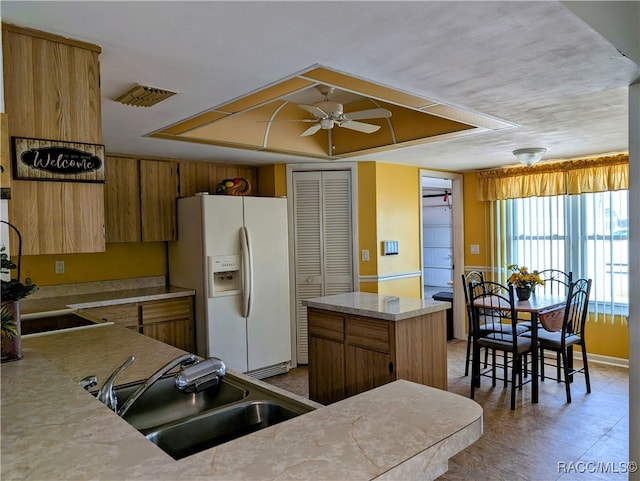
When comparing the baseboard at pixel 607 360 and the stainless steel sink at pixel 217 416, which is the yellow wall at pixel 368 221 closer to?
the baseboard at pixel 607 360

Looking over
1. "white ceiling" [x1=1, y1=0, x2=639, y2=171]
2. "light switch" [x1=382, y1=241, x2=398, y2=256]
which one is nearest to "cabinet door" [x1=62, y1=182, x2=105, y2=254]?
"white ceiling" [x1=1, y1=0, x2=639, y2=171]

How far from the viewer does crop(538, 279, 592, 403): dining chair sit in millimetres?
3744

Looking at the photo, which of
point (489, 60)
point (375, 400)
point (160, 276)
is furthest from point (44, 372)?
point (160, 276)

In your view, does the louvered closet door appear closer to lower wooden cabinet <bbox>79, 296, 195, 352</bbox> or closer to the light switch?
the light switch

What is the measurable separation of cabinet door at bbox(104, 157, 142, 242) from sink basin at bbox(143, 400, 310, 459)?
3.17m

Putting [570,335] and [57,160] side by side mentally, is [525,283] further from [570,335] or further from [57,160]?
[57,160]

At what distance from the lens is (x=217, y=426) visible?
148 centimetres

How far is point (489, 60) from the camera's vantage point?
1963 mm

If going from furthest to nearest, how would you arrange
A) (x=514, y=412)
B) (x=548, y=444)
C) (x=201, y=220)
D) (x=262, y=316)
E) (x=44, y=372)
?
(x=262, y=316)
(x=201, y=220)
(x=514, y=412)
(x=548, y=444)
(x=44, y=372)

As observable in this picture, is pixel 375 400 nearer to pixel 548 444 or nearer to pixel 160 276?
pixel 548 444

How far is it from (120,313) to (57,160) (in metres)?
2.39

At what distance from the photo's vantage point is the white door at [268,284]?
4.34 metres

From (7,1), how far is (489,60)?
5.99 ft

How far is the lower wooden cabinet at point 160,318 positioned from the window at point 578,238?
3803mm
